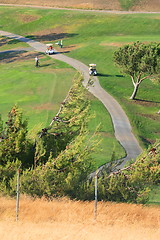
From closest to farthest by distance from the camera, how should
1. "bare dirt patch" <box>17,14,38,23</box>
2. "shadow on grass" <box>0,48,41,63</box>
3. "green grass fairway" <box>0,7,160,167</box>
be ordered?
1. "green grass fairway" <box>0,7,160,167</box>
2. "shadow on grass" <box>0,48,41,63</box>
3. "bare dirt patch" <box>17,14,38,23</box>

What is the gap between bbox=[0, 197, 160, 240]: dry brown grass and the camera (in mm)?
17891

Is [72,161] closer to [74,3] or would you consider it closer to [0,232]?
[0,232]

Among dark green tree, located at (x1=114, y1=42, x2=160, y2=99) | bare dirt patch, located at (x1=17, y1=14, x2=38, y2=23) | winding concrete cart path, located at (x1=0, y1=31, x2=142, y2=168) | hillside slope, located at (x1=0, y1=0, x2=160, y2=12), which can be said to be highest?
hillside slope, located at (x1=0, y1=0, x2=160, y2=12)

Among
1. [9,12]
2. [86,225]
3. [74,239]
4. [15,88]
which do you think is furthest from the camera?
[9,12]

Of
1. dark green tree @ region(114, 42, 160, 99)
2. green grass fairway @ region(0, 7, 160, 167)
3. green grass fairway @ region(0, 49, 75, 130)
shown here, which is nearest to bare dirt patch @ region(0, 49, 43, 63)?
green grass fairway @ region(0, 49, 75, 130)

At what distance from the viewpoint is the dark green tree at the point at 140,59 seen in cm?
6306

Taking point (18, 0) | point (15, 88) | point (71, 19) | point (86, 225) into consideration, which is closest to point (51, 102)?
point (15, 88)

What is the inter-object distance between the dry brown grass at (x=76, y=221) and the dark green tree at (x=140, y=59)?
41.1m

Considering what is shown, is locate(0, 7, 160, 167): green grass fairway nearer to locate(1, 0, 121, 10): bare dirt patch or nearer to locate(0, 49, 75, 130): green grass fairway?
locate(0, 49, 75, 130): green grass fairway

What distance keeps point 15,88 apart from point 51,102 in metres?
9.87

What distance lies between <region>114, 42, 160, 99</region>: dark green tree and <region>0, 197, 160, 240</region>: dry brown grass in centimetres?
4106

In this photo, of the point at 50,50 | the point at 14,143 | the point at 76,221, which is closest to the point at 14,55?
the point at 50,50

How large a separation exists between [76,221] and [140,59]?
46758mm

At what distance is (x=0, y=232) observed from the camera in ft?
58.6
